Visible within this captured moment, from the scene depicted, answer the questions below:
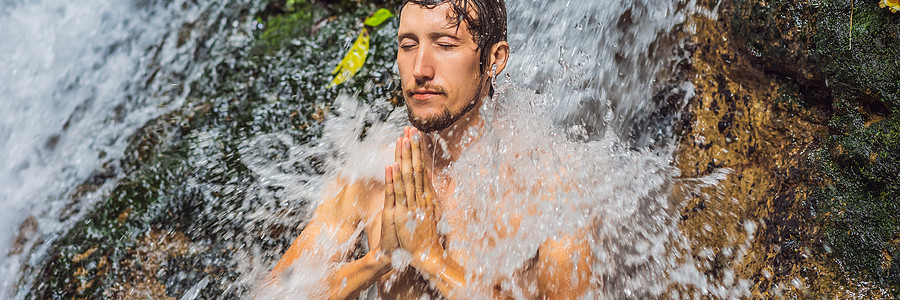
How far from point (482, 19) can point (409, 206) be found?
2.44 feet

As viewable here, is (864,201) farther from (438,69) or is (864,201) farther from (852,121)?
(438,69)

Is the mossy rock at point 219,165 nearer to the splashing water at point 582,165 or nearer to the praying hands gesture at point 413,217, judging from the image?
the splashing water at point 582,165

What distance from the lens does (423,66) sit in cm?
206

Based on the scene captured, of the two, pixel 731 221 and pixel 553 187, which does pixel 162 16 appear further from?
pixel 731 221

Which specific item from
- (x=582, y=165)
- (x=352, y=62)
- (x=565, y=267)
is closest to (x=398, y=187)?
(x=565, y=267)

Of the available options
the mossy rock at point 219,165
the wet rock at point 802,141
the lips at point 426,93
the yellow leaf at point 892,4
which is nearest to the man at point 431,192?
the lips at point 426,93

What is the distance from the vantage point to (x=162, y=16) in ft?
14.7

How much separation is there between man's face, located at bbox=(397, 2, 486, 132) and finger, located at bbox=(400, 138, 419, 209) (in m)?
0.15

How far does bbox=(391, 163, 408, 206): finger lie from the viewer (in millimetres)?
1964

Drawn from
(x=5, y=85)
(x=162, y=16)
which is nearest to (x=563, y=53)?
(x=162, y=16)

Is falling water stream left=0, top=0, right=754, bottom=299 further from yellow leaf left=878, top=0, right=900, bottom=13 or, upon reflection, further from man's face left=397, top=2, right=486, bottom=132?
yellow leaf left=878, top=0, right=900, bottom=13

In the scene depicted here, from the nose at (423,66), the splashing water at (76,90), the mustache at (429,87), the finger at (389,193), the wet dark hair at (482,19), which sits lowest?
the splashing water at (76,90)

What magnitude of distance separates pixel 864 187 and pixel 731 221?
0.48 m

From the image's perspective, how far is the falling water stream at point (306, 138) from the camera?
2258 mm
